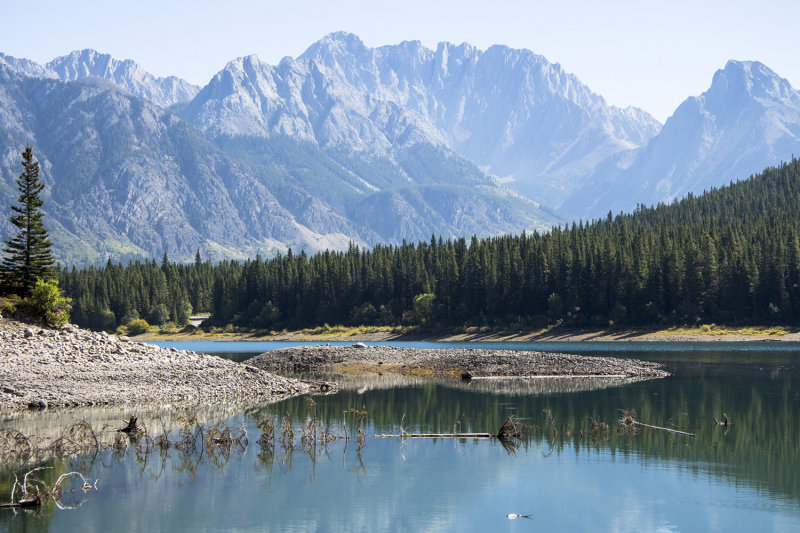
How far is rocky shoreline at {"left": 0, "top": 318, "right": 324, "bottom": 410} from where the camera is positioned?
190ft

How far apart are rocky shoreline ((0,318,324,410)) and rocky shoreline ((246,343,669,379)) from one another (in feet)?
61.8

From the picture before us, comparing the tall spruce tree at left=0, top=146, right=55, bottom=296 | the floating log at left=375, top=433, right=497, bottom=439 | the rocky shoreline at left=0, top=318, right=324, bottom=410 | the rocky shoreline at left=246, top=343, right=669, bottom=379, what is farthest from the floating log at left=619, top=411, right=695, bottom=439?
the tall spruce tree at left=0, top=146, right=55, bottom=296

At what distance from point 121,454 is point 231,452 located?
5.54 metres

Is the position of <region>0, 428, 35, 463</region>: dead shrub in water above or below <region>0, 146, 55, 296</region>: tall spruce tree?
below

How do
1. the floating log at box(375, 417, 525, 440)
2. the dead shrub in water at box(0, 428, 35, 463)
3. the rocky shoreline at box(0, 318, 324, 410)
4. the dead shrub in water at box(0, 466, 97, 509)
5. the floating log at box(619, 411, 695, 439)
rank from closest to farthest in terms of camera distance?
1. the dead shrub in water at box(0, 466, 97, 509)
2. the dead shrub in water at box(0, 428, 35, 463)
3. the floating log at box(375, 417, 525, 440)
4. the floating log at box(619, 411, 695, 439)
5. the rocky shoreline at box(0, 318, 324, 410)

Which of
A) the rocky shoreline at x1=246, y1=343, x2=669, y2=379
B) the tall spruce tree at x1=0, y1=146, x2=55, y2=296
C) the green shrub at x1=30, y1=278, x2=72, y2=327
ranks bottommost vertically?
the rocky shoreline at x1=246, y1=343, x2=669, y2=379

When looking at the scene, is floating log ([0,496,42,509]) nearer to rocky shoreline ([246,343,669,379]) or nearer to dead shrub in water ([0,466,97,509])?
dead shrub in water ([0,466,97,509])

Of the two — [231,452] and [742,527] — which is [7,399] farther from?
[742,527]

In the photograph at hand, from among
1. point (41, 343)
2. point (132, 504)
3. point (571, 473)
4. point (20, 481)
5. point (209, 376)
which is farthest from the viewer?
point (209, 376)

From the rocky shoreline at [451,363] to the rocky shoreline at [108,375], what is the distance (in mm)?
18823

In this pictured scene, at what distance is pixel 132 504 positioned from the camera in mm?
35000

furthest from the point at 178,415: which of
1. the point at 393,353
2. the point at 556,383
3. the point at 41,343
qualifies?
the point at 393,353

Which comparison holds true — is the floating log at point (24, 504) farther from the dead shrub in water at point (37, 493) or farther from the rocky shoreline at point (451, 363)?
the rocky shoreline at point (451, 363)

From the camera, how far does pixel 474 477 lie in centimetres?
4041
